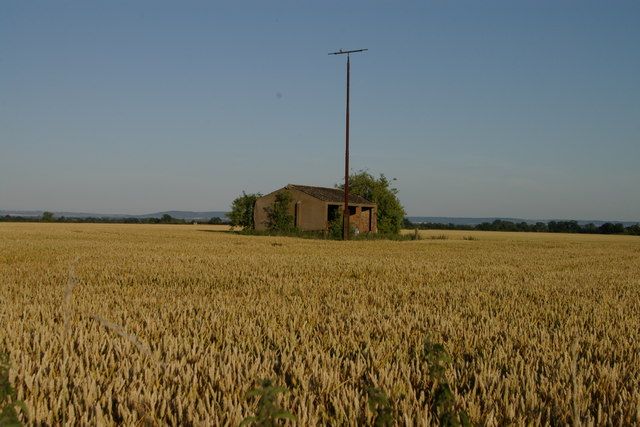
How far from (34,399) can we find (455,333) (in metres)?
3.04

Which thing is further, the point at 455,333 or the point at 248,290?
the point at 248,290

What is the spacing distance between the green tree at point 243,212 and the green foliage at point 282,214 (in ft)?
11.7

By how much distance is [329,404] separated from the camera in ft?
8.02

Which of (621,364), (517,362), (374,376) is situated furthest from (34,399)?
(621,364)

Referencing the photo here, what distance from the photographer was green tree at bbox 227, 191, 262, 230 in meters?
47.2

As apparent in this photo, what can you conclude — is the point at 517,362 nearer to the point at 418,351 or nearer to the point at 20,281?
the point at 418,351

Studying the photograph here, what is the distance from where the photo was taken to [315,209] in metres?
42.1

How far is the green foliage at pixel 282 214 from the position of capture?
42.8 m

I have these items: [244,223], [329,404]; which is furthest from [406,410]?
[244,223]

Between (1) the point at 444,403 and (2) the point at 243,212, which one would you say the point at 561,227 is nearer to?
(2) the point at 243,212

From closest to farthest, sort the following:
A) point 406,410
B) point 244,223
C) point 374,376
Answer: point 406,410, point 374,376, point 244,223

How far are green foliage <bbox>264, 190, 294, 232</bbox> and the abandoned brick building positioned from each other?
0.63m

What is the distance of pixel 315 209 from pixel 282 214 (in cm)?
314

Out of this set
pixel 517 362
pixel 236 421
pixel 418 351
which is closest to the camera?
pixel 236 421
